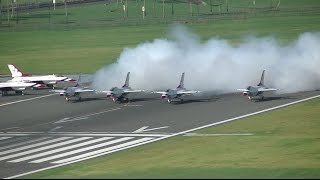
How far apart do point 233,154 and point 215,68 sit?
55095mm

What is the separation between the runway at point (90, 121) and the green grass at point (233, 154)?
3.97m

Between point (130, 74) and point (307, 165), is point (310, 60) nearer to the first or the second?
point (130, 74)

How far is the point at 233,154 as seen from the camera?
75000 mm

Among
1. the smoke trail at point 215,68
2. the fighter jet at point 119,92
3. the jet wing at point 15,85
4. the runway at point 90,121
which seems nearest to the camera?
the runway at point 90,121

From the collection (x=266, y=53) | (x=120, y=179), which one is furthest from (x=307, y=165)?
(x=266, y=53)

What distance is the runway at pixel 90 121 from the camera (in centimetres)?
8087

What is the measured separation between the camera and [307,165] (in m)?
67.6

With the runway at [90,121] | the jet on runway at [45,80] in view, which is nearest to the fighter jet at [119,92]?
the runway at [90,121]

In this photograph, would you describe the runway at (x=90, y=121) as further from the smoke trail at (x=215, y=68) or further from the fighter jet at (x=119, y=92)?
the smoke trail at (x=215, y=68)

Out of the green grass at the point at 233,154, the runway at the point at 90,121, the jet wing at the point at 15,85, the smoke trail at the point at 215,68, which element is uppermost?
the smoke trail at the point at 215,68

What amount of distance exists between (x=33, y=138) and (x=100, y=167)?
21231mm

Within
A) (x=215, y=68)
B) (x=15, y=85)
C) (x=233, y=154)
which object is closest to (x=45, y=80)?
(x=15, y=85)

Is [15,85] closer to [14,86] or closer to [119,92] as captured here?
[14,86]

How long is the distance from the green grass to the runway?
397cm
